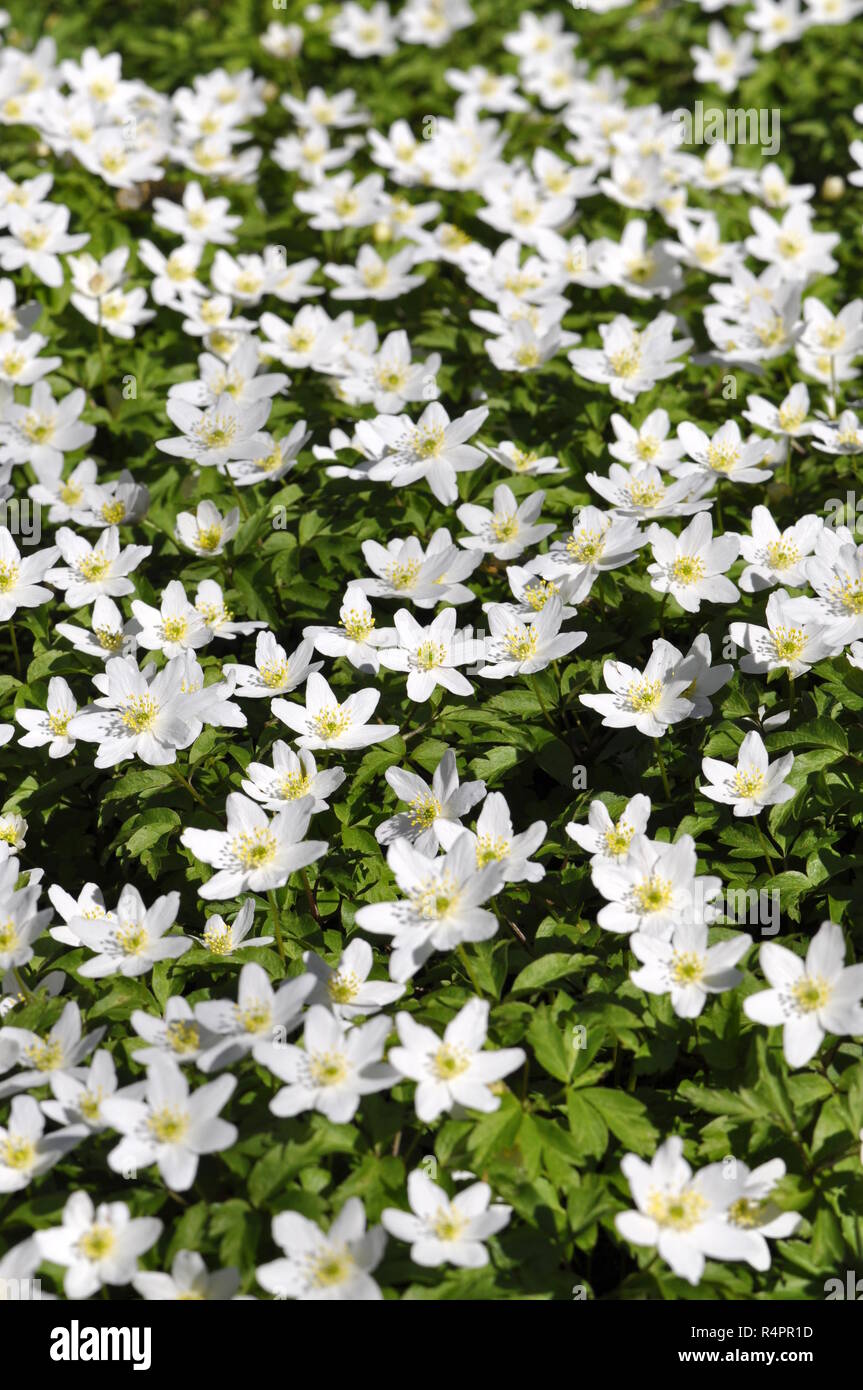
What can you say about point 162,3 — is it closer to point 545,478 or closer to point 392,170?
point 392,170

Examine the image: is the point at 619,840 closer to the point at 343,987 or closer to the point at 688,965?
the point at 688,965

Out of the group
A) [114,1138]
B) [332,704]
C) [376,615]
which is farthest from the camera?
[376,615]

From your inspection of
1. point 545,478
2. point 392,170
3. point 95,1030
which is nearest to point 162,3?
point 392,170

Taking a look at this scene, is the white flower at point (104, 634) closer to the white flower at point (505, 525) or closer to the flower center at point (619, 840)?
the white flower at point (505, 525)

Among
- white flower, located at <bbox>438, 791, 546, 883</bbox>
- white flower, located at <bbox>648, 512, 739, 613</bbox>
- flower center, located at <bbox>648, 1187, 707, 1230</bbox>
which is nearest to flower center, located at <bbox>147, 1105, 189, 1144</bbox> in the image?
white flower, located at <bbox>438, 791, 546, 883</bbox>

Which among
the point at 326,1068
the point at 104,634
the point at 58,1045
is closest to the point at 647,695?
the point at 326,1068

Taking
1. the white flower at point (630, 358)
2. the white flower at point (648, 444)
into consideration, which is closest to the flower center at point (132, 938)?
the white flower at point (648, 444)
